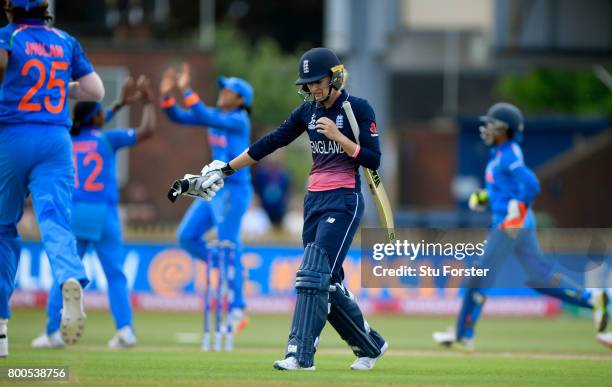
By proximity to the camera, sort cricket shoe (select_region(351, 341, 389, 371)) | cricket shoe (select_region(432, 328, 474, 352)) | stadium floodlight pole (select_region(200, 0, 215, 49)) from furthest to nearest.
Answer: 1. stadium floodlight pole (select_region(200, 0, 215, 49))
2. cricket shoe (select_region(432, 328, 474, 352))
3. cricket shoe (select_region(351, 341, 389, 371))

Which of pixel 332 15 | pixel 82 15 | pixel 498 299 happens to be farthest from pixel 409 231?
pixel 82 15

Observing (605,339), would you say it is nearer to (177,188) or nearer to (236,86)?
(236,86)

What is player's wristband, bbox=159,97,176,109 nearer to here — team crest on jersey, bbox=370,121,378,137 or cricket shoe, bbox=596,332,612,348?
team crest on jersey, bbox=370,121,378,137

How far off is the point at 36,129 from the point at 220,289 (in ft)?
11.9

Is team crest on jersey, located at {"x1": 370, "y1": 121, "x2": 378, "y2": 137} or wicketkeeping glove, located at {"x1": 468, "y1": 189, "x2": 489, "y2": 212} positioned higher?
team crest on jersey, located at {"x1": 370, "y1": 121, "x2": 378, "y2": 137}

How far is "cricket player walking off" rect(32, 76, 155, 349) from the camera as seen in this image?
12.7 metres

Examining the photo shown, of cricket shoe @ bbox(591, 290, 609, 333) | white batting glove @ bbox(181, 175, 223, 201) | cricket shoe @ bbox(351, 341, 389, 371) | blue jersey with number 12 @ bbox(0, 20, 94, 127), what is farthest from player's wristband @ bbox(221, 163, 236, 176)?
cricket shoe @ bbox(591, 290, 609, 333)

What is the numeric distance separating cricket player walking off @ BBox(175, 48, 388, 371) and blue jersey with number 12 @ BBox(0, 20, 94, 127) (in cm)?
131

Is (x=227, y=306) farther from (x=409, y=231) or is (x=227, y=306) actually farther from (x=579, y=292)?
(x=409, y=231)

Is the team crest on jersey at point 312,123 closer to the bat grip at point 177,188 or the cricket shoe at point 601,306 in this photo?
the bat grip at point 177,188

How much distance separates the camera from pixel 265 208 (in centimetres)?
2889

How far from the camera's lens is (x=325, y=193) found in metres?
9.71

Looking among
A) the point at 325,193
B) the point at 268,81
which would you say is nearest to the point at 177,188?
the point at 325,193

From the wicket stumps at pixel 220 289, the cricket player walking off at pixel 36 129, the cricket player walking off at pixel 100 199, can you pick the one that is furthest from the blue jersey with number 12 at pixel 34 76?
the wicket stumps at pixel 220 289
